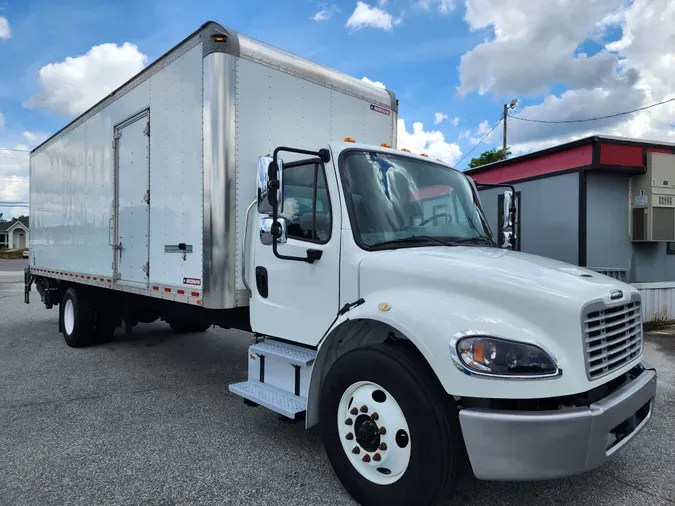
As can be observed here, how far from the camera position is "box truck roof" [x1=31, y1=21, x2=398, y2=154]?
4.25 metres

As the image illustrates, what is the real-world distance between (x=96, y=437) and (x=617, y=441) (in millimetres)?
3883

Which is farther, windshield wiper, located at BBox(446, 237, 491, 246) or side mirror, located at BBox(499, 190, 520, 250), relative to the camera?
side mirror, located at BBox(499, 190, 520, 250)

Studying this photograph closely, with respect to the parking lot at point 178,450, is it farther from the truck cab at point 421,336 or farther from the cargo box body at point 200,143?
the cargo box body at point 200,143

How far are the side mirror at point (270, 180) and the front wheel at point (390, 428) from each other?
1223 millimetres

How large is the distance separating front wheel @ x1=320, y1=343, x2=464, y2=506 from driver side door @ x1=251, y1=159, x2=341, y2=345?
0.61 m

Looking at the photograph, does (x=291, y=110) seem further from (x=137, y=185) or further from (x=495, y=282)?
(x=495, y=282)

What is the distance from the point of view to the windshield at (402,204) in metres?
3.34

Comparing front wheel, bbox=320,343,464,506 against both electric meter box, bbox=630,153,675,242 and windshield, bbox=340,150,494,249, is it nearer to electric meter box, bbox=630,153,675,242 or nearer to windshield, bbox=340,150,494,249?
windshield, bbox=340,150,494,249

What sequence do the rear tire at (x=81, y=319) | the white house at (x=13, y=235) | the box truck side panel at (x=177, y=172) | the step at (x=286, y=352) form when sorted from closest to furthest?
the step at (x=286, y=352) < the box truck side panel at (x=177, y=172) < the rear tire at (x=81, y=319) < the white house at (x=13, y=235)

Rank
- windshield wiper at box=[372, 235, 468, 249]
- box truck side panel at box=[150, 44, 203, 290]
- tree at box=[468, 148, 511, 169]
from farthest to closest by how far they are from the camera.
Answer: tree at box=[468, 148, 511, 169] < box truck side panel at box=[150, 44, 203, 290] < windshield wiper at box=[372, 235, 468, 249]

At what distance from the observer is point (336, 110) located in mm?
5086

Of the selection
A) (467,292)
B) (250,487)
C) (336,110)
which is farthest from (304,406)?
(336,110)

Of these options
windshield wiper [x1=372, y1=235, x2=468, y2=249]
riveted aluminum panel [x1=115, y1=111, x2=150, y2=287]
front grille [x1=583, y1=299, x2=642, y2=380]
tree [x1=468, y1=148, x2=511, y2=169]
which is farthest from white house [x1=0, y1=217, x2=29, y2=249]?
front grille [x1=583, y1=299, x2=642, y2=380]

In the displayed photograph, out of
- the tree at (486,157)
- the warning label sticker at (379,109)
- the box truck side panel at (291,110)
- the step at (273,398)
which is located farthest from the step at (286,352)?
the tree at (486,157)
